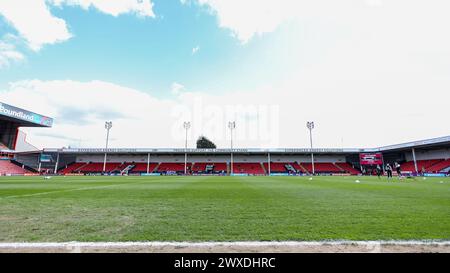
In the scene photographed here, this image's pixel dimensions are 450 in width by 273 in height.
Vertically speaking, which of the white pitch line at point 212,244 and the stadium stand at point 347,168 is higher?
the stadium stand at point 347,168

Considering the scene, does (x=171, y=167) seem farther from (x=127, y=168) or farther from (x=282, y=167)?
(x=282, y=167)

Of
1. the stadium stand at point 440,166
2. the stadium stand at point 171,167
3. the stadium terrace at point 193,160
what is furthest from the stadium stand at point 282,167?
Result: the stadium stand at point 440,166

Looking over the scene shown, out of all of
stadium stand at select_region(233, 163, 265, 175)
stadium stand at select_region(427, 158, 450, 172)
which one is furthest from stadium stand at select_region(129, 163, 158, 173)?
stadium stand at select_region(427, 158, 450, 172)

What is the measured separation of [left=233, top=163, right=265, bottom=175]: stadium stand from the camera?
170 ft

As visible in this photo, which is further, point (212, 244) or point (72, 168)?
point (72, 168)

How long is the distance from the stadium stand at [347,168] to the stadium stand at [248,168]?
64.4ft

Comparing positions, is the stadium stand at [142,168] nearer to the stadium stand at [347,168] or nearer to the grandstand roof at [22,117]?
the grandstand roof at [22,117]

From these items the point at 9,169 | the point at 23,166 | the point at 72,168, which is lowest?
the point at 9,169

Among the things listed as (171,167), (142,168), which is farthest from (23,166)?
(171,167)

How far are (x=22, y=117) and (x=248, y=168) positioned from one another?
47.9 meters

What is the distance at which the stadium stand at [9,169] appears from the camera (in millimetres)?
43159

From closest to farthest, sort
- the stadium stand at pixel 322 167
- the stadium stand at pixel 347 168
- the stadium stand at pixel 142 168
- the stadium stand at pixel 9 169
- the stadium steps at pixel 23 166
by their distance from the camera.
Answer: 1. the stadium stand at pixel 9 169
2. the stadium steps at pixel 23 166
3. the stadium stand at pixel 322 167
4. the stadium stand at pixel 347 168
5. the stadium stand at pixel 142 168

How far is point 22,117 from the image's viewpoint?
41812 millimetres

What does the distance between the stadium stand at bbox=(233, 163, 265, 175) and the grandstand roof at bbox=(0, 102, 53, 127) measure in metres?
43.2
